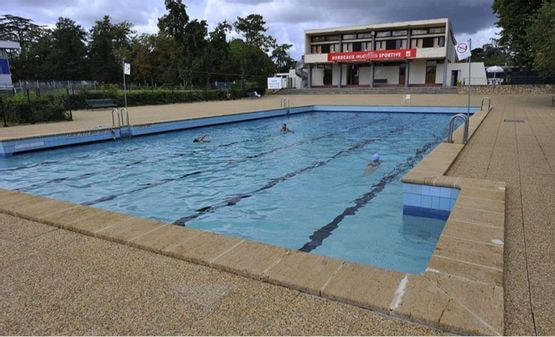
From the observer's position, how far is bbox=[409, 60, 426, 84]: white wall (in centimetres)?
3800

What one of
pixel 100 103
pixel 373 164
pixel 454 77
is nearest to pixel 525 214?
pixel 373 164

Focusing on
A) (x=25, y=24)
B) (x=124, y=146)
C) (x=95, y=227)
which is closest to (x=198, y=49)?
(x=124, y=146)

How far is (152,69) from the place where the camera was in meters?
44.2

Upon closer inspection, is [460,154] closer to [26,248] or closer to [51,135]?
[26,248]

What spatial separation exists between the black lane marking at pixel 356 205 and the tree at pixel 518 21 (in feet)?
49.4

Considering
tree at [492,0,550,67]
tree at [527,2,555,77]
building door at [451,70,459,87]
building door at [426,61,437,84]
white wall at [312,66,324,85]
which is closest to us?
tree at [527,2,555,77]

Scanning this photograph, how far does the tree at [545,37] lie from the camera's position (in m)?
13.6

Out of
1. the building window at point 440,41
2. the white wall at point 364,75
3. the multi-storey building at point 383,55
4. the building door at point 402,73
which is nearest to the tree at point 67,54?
the multi-storey building at point 383,55

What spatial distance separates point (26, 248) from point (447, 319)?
302cm

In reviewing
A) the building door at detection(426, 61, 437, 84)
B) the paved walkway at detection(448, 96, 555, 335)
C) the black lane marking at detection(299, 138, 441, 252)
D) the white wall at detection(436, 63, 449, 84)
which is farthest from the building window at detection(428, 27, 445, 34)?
the black lane marking at detection(299, 138, 441, 252)

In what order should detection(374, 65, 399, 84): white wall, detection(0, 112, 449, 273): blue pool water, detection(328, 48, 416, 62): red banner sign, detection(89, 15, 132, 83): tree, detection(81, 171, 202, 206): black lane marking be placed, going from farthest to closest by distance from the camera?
detection(89, 15, 132, 83): tree < detection(374, 65, 399, 84): white wall < detection(328, 48, 416, 62): red banner sign < detection(81, 171, 202, 206): black lane marking < detection(0, 112, 449, 273): blue pool water

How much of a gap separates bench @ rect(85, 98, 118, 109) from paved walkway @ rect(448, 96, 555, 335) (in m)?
17.6

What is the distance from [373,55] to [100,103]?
87.5 ft

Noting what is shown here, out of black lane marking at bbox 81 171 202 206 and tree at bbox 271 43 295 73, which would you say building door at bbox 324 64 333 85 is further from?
black lane marking at bbox 81 171 202 206
